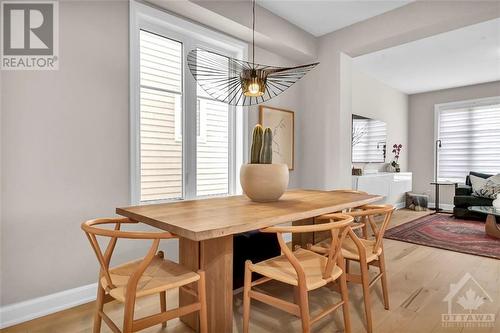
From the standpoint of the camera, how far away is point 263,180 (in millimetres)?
1993

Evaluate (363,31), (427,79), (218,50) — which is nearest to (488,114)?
(427,79)

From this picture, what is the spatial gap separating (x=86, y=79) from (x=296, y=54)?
2.51 metres

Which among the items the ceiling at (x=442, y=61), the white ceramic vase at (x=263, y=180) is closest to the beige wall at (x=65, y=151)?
the white ceramic vase at (x=263, y=180)

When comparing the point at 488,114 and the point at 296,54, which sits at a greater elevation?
the point at 296,54

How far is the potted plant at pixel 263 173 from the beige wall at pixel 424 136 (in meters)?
5.81

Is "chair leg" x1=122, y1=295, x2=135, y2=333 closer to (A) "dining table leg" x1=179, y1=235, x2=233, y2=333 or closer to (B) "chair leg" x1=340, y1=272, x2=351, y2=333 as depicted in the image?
(A) "dining table leg" x1=179, y1=235, x2=233, y2=333

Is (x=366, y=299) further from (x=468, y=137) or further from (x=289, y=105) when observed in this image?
(x=468, y=137)

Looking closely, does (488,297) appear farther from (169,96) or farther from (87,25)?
(87,25)

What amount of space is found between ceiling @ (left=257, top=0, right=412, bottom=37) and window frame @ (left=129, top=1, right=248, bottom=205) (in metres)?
0.57

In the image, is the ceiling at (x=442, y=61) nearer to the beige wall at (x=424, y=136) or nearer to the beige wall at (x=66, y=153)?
the beige wall at (x=424, y=136)

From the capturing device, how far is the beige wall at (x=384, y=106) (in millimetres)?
5297

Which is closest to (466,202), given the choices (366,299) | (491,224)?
(491,224)

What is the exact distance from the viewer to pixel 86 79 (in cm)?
219

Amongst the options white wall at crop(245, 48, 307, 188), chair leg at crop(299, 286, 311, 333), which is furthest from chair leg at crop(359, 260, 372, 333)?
white wall at crop(245, 48, 307, 188)
